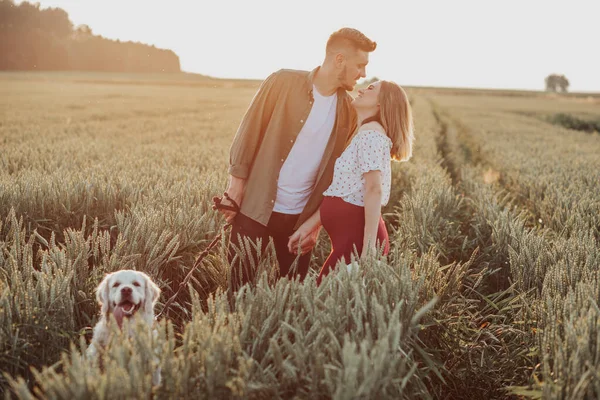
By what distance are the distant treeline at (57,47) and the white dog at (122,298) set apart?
67576mm

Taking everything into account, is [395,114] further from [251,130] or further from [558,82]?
[558,82]

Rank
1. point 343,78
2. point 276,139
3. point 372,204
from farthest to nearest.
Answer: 1. point 276,139
2. point 343,78
3. point 372,204

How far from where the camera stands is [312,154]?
11.5 ft

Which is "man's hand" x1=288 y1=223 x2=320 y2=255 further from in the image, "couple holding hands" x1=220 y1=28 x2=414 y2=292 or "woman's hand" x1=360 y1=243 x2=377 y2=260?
"woman's hand" x1=360 y1=243 x2=377 y2=260

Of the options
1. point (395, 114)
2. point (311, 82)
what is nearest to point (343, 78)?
point (311, 82)

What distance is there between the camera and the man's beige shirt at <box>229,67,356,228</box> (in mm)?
3432

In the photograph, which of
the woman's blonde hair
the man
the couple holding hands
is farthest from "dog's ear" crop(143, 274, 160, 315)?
the woman's blonde hair

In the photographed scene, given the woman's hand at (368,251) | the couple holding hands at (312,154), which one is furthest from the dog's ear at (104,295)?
the woman's hand at (368,251)

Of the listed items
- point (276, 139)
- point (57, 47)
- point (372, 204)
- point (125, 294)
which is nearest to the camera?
point (125, 294)

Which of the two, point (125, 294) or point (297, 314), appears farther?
point (297, 314)

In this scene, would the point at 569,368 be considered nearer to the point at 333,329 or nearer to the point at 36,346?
the point at 333,329

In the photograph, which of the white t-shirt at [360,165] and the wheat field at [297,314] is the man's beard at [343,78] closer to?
the white t-shirt at [360,165]

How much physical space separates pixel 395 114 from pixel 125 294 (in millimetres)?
1834

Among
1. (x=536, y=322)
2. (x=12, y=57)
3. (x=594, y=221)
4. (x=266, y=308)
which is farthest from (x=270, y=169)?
(x=12, y=57)
